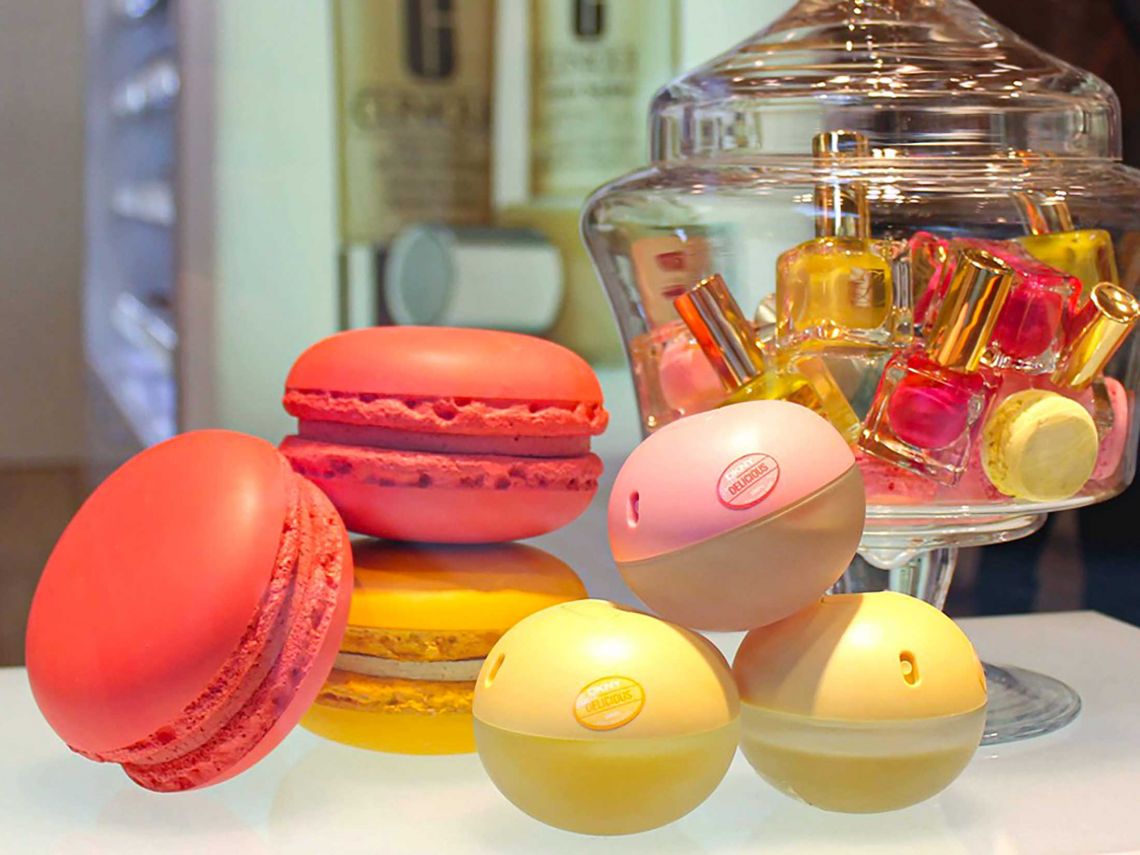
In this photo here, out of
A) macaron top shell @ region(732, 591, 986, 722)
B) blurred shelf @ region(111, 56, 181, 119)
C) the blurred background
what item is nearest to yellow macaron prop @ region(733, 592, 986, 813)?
macaron top shell @ region(732, 591, 986, 722)

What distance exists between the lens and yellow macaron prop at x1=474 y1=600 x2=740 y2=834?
37cm

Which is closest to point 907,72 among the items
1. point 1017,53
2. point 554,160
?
point 1017,53

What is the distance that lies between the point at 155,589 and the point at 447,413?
11cm

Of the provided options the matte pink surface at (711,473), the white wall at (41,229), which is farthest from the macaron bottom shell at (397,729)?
the white wall at (41,229)

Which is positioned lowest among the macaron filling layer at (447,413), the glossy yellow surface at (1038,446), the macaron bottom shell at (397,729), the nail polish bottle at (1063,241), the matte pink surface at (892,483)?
the macaron bottom shell at (397,729)

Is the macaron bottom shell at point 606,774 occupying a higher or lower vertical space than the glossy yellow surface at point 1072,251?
lower

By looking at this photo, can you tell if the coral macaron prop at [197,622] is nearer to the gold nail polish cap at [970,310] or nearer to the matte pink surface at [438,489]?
the matte pink surface at [438,489]

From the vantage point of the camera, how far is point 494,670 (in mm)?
397

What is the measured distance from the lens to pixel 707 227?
522mm

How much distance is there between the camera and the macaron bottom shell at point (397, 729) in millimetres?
463

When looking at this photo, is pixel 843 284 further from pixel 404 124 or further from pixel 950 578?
pixel 404 124

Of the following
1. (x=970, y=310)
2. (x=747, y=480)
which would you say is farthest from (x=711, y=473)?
(x=970, y=310)

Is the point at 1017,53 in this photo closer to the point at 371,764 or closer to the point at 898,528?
the point at 898,528

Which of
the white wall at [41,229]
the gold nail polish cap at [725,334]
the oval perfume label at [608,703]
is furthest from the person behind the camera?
the white wall at [41,229]
